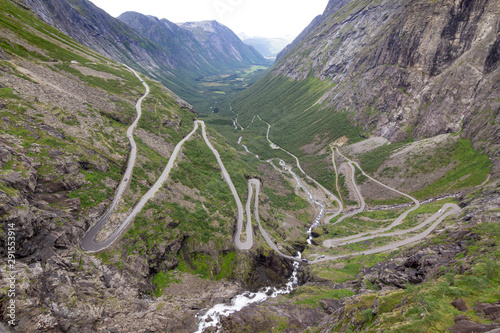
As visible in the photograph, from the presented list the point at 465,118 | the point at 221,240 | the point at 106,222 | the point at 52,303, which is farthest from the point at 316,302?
the point at 465,118

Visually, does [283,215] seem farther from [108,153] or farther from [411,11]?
[411,11]

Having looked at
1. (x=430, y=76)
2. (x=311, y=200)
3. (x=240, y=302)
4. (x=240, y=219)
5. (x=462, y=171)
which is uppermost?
(x=430, y=76)

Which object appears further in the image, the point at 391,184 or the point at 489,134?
the point at 391,184

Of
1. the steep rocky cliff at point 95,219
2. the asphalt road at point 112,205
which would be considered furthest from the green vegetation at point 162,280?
the asphalt road at point 112,205

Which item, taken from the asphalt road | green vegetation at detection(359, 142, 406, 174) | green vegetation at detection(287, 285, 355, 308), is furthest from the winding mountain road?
green vegetation at detection(359, 142, 406, 174)

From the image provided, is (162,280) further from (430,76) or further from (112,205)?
(430,76)

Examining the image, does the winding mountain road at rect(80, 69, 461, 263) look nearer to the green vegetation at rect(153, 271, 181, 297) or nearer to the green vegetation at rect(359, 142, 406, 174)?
the green vegetation at rect(153, 271, 181, 297)

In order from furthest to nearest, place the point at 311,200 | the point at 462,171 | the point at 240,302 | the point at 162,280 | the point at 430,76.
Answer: the point at 430,76 < the point at 311,200 < the point at 462,171 < the point at 240,302 < the point at 162,280

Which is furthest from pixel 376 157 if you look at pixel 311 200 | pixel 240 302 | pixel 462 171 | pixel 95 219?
pixel 95 219
